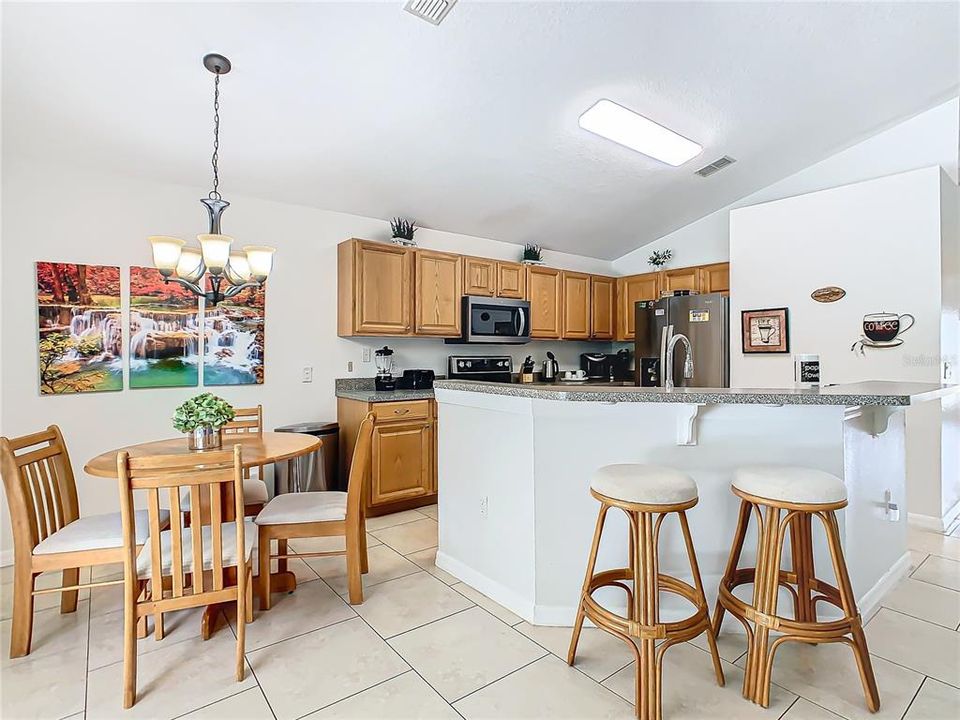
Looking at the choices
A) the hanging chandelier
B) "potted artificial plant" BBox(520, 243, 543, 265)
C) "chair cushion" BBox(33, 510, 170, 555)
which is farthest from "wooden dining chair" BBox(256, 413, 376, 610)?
"potted artificial plant" BBox(520, 243, 543, 265)

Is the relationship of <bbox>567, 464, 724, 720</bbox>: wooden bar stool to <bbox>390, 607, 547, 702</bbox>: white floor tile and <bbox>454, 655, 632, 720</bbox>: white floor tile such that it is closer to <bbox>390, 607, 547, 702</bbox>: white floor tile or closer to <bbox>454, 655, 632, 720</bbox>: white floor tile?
<bbox>454, 655, 632, 720</bbox>: white floor tile

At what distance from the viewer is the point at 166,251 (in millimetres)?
2309

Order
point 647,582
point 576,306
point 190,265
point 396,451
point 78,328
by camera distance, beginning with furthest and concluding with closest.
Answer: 1. point 576,306
2. point 396,451
3. point 78,328
4. point 190,265
5. point 647,582

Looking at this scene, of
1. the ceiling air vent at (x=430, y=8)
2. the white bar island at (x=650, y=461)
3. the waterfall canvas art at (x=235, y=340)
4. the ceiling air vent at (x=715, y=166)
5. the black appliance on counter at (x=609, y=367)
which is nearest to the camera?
the white bar island at (x=650, y=461)

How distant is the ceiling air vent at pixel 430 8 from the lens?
2289 mm

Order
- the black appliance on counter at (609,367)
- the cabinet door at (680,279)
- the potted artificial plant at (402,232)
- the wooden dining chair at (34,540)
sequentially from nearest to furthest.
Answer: the wooden dining chair at (34,540)
the potted artificial plant at (402,232)
the cabinet door at (680,279)
the black appliance on counter at (609,367)

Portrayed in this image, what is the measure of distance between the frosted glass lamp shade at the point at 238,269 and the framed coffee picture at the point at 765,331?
3.95m

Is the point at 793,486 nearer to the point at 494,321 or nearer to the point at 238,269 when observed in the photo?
the point at 238,269

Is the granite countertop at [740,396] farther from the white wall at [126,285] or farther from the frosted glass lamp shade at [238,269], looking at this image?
the white wall at [126,285]

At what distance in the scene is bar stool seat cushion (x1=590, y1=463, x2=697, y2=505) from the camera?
175 cm

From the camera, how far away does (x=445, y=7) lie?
233cm

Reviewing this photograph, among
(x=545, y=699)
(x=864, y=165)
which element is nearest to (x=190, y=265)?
(x=545, y=699)

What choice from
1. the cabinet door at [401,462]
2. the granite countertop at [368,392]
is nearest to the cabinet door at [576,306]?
the granite countertop at [368,392]

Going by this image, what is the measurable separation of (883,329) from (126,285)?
5.26 meters
